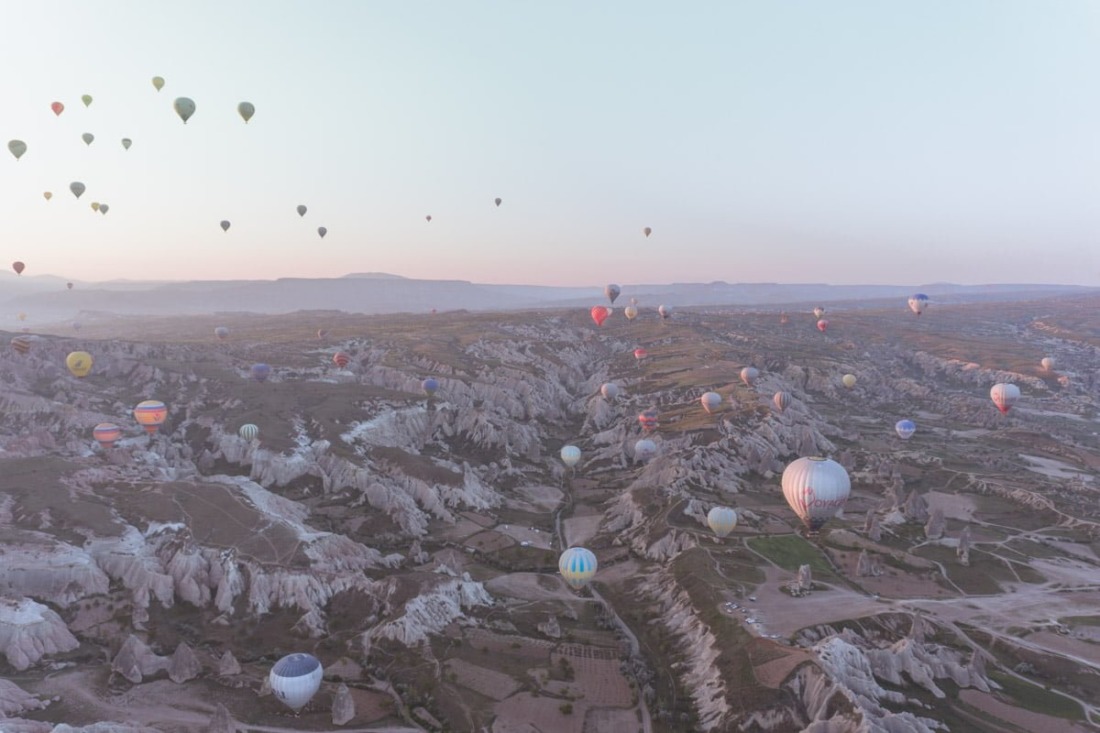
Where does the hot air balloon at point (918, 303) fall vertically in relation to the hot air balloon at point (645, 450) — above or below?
above

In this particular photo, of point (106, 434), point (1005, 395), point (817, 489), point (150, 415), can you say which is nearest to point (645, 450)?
point (817, 489)

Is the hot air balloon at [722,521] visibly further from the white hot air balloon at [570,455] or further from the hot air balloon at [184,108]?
the hot air balloon at [184,108]

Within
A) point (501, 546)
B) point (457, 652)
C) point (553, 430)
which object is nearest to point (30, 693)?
point (457, 652)

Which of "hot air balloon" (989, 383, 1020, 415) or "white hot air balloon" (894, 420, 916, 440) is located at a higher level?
"hot air balloon" (989, 383, 1020, 415)

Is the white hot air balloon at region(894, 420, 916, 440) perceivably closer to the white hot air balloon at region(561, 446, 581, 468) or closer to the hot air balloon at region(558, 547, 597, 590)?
the white hot air balloon at region(561, 446, 581, 468)

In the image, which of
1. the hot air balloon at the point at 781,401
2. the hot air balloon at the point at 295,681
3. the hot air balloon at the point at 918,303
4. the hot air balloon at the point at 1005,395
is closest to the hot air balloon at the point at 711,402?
the hot air balloon at the point at 781,401

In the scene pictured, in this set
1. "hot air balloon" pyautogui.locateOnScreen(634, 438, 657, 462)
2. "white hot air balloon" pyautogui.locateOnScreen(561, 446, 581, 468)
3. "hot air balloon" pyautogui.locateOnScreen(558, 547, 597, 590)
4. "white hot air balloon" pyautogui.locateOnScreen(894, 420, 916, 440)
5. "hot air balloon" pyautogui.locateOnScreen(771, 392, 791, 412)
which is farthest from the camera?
"white hot air balloon" pyautogui.locateOnScreen(894, 420, 916, 440)

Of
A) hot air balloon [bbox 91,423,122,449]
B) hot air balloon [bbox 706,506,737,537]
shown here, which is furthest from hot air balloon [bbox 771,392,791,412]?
hot air balloon [bbox 91,423,122,449]

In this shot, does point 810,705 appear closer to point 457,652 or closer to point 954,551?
point 457,652
